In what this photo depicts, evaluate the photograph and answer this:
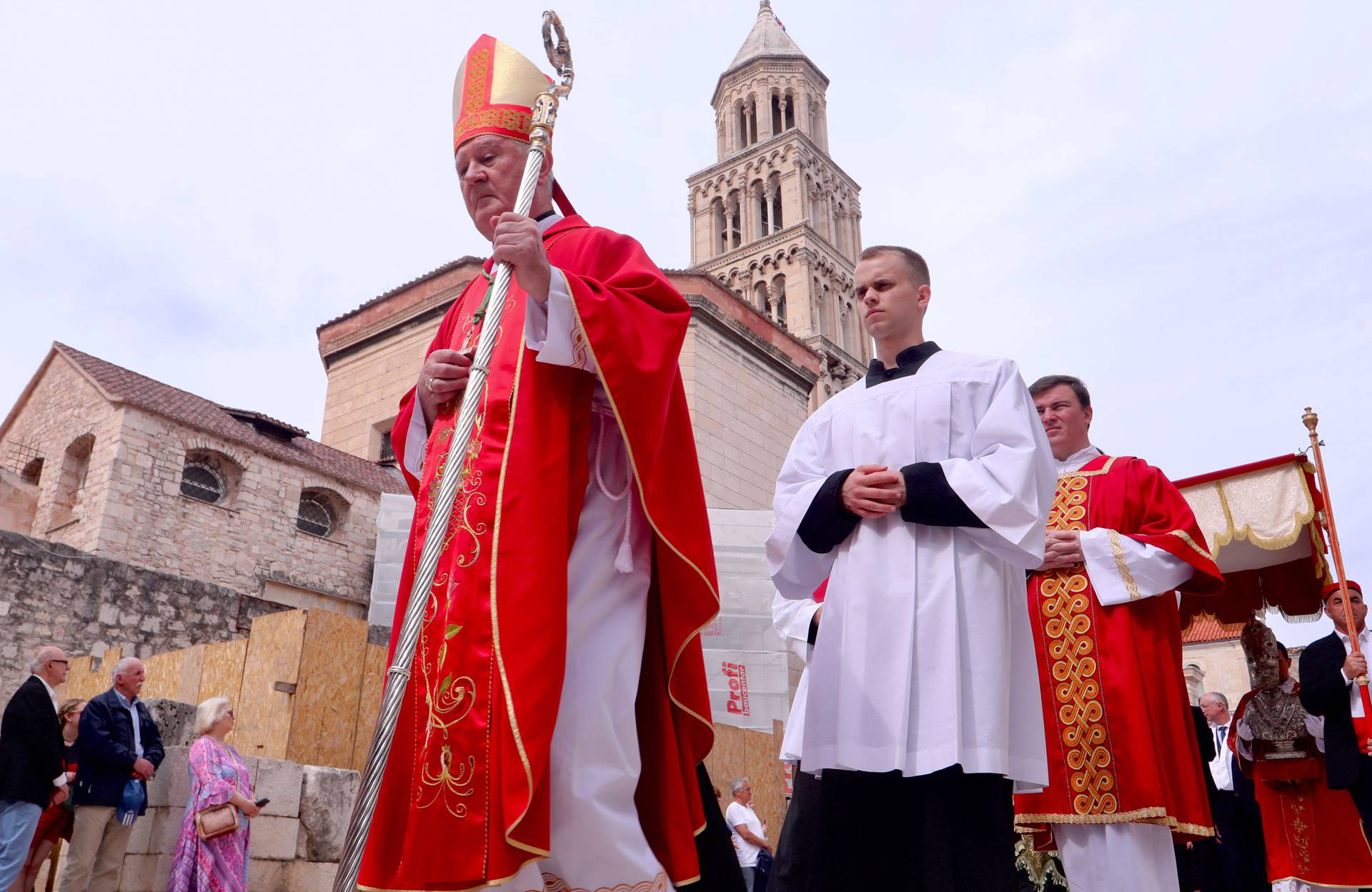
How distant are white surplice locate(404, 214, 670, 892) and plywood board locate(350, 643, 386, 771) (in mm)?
7027

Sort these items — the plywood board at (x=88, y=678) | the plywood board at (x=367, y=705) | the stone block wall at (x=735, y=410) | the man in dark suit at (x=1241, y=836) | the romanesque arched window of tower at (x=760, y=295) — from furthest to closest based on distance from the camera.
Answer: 1. the romanesque arched window of tower at (x=760, y=295)
2. the stone block wall at (x=735, y=410)
3. the plywood board at (x=88, y=678)
4. the plywood board at (x=367, y=705)
5. the man in dark suit at (x=1241, y=836)

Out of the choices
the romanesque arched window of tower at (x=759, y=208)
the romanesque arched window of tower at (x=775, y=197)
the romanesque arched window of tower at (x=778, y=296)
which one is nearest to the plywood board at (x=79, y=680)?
the romanesque arched window of tower at (x=778, y=296)

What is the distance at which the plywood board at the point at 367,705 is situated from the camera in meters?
9.19

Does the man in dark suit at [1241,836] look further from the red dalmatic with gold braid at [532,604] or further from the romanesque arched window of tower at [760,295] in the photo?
the romanesque arched window of tower at [760,295]

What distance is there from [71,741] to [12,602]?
6.18m

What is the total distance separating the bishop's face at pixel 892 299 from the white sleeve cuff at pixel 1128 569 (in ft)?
3.43

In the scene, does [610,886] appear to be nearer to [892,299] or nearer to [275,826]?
[892,299]

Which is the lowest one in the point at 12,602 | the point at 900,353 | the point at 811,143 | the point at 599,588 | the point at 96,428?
the point at 599,588

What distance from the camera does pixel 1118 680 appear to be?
3.75 meters

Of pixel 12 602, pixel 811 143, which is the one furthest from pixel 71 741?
pixel 811 143

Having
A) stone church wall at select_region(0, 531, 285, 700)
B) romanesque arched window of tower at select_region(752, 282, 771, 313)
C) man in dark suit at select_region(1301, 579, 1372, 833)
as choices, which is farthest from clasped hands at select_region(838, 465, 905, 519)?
romanesque arched window of tower at select_region(752, 282, 771, 313)

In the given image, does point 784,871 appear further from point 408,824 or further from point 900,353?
point 900,353

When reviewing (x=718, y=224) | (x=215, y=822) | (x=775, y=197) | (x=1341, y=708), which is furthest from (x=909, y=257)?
(x=718, y=224)

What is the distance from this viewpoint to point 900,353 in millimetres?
3512
